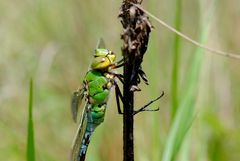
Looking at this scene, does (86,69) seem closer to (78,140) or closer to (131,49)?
(78,140)

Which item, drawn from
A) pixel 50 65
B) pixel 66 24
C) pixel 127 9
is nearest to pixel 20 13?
A: pixel 66 24

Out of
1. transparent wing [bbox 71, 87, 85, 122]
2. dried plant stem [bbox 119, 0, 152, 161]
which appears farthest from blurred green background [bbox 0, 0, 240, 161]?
dried plant stem [bbox 119, 0, 152, 161]

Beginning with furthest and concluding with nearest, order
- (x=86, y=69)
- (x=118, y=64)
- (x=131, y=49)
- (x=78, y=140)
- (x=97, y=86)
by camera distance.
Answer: (x=86, y=69)
(x=78, y=140)
(x=97, y=86)
(x=118, y=64)
(x=131, y=49)

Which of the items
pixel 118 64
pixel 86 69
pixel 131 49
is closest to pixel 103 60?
pixel 118 64

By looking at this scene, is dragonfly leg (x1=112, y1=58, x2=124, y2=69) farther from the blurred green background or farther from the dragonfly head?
the blurred green background

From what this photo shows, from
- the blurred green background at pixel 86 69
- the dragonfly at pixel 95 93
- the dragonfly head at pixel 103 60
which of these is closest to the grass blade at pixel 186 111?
the blurred green background at pixel 86 69
